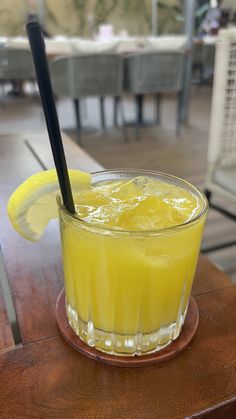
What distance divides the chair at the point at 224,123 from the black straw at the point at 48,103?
98cm

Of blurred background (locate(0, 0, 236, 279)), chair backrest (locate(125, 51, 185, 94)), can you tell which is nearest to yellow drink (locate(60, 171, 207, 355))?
blurred background (locate(0, 0, 236, 279))

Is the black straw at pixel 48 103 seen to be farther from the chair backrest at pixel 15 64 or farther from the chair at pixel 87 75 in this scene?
the chair backrest at pixel 15 64

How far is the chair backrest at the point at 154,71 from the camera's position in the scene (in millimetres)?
3475

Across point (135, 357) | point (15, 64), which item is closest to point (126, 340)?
point (135, 357)

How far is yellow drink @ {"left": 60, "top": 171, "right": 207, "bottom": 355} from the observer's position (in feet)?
1.24

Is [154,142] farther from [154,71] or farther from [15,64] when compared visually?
[15,64]

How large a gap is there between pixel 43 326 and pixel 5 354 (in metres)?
0.06

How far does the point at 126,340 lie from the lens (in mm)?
424

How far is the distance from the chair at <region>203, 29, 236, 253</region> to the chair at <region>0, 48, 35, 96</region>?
3.16 m

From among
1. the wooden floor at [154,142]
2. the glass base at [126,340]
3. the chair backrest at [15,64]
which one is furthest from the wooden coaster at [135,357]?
Answer: the chair backrest at [15,64]

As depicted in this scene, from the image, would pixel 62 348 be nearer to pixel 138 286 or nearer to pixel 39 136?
pixel 138 286

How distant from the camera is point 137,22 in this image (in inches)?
267

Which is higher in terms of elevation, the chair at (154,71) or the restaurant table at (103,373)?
the restaurant table at (103,373)

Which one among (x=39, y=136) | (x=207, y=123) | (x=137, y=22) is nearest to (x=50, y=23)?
(x=137, y=22)
